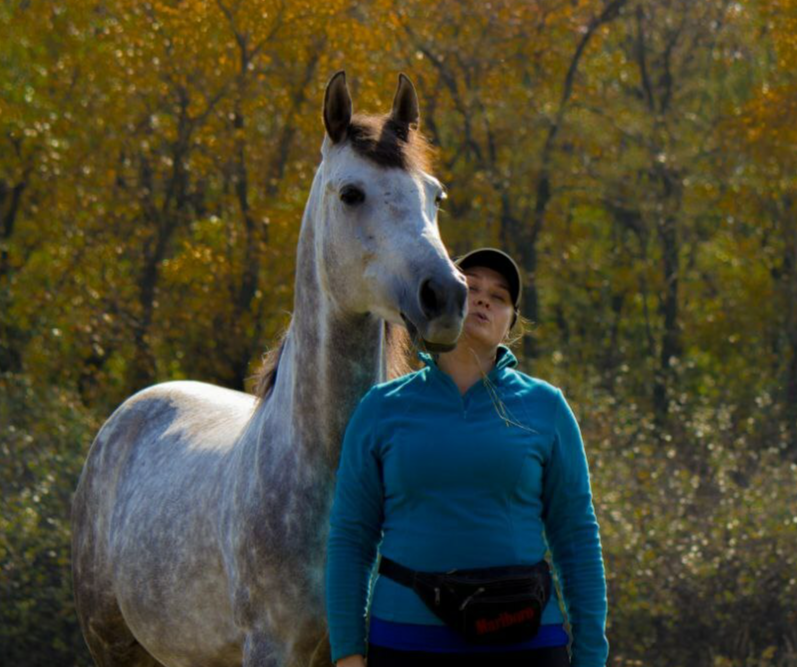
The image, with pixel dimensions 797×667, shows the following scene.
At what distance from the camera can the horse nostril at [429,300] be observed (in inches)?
139

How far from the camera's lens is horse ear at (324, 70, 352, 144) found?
4.12 metres

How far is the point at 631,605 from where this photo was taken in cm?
878

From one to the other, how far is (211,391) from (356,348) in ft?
7.25

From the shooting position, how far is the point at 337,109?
164 inches

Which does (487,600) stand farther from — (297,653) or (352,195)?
(352,195)

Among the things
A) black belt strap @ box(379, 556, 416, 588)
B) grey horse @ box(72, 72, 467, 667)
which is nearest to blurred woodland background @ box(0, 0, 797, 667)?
grey horse @ box(72, 72, 467, 667)

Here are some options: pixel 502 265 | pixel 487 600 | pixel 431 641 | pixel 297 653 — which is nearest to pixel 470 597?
pixel 487 600

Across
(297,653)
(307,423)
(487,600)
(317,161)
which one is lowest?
(297,653)

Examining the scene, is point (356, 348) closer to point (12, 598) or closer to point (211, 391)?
point (211, 391)

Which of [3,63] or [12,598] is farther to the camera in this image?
[3,63]

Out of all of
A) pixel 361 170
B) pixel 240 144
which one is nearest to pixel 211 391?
pixel 361 170

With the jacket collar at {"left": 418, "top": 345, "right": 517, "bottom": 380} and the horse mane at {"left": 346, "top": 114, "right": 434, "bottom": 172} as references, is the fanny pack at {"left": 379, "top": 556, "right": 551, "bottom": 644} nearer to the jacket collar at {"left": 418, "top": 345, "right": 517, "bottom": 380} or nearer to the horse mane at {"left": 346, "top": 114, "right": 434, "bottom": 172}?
the jacket collar at {"left": 418, "top": 345, "right": 517, "bottom": 380}

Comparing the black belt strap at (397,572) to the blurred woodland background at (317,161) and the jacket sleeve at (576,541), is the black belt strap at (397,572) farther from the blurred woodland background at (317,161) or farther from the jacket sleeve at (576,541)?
the blurred woodland background at (317,161)

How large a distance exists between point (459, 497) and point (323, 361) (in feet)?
3.45
